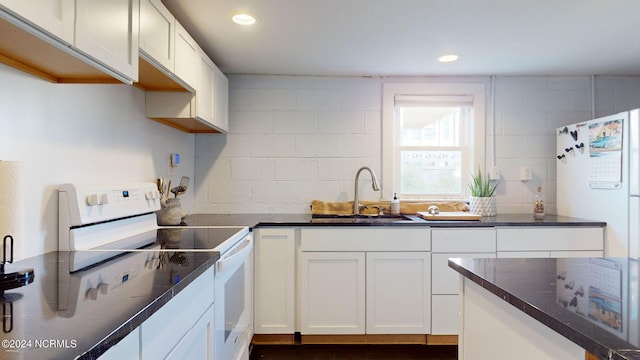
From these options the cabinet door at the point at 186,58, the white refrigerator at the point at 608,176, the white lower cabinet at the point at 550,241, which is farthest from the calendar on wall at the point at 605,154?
the cabinet door at the point at 186,58

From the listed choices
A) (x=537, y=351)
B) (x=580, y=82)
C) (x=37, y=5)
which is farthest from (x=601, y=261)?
(x=580, y=82)

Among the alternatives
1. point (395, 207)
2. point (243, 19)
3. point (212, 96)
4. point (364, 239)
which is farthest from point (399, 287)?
point (243, 19)

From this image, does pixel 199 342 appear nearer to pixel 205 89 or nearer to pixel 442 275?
pixel 205 89

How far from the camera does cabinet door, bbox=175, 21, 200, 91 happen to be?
1.79 metres

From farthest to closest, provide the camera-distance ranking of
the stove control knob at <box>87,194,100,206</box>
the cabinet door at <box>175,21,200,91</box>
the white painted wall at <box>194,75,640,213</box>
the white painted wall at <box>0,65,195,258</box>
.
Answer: the white painted wall at <box>194,75,640,213</box> → the cabinet door at <box>175,21,200,91</box> → the stove control knob at <box>87,194,100,206</box> → the white painted wall at <box>0,65,195,258</box>

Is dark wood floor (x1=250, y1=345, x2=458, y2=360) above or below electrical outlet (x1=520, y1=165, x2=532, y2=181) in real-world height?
below

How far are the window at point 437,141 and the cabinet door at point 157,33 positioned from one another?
1.87m

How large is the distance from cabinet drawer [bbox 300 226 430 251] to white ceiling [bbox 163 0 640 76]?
124 cm

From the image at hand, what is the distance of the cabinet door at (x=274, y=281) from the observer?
93.1 inches

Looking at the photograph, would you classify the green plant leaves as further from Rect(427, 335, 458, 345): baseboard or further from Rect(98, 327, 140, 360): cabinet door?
Rect(98, 327, 140, 360): cabinet door

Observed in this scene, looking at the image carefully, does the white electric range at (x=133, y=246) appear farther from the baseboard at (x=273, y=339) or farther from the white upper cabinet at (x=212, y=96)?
the white upper cabinet at (x=212, y=96)

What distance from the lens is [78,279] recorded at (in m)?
1.00

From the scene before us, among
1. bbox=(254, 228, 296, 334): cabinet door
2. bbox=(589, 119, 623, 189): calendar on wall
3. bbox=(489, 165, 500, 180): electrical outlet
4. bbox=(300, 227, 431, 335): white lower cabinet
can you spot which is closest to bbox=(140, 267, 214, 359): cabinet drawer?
bbox=(254, 228, 296, 334): cabinet door

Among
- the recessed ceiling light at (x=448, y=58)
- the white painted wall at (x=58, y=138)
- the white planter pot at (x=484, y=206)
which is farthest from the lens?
the white planter pot at (x=484, y=206)
